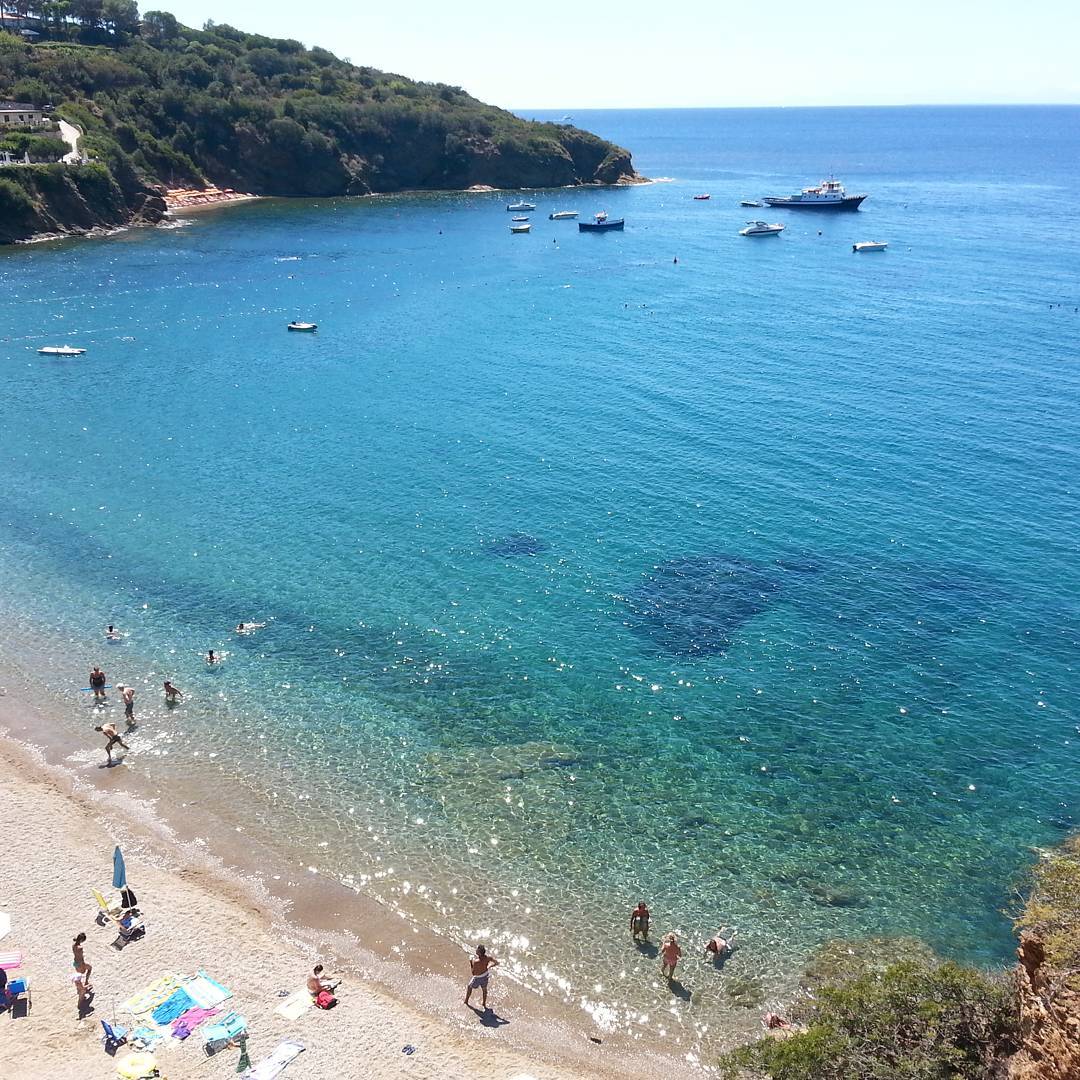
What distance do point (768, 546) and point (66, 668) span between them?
115 ft

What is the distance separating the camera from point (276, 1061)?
22.0m

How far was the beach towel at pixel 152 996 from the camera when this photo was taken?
23469 millimetres

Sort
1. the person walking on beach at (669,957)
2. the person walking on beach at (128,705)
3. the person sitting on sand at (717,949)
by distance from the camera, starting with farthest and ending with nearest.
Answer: the person walking on beach at (128,705)
the person sitting on sand at (717,949)
the person walking on beach at (669,957)

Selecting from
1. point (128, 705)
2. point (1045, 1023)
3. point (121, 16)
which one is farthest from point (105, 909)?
point (121, 16)

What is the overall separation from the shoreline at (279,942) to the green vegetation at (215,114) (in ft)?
452

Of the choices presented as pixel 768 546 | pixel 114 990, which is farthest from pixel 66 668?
pixel 768 546

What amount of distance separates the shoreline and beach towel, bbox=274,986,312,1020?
0.30 meters

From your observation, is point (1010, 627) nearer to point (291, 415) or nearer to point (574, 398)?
point (574, 398)

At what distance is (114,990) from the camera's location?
2405cm

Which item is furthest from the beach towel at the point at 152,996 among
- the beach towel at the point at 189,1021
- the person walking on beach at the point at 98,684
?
the person walking on beach at the point at 98,684

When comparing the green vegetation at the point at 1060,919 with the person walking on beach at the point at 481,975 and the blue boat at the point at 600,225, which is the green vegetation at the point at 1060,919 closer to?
the person walking on beach at the point at 481,975

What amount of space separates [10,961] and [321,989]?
A: 8704mm

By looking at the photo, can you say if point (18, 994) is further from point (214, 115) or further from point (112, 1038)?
point (214, 115)

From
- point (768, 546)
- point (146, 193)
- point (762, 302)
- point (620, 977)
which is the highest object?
point (146, 193)
